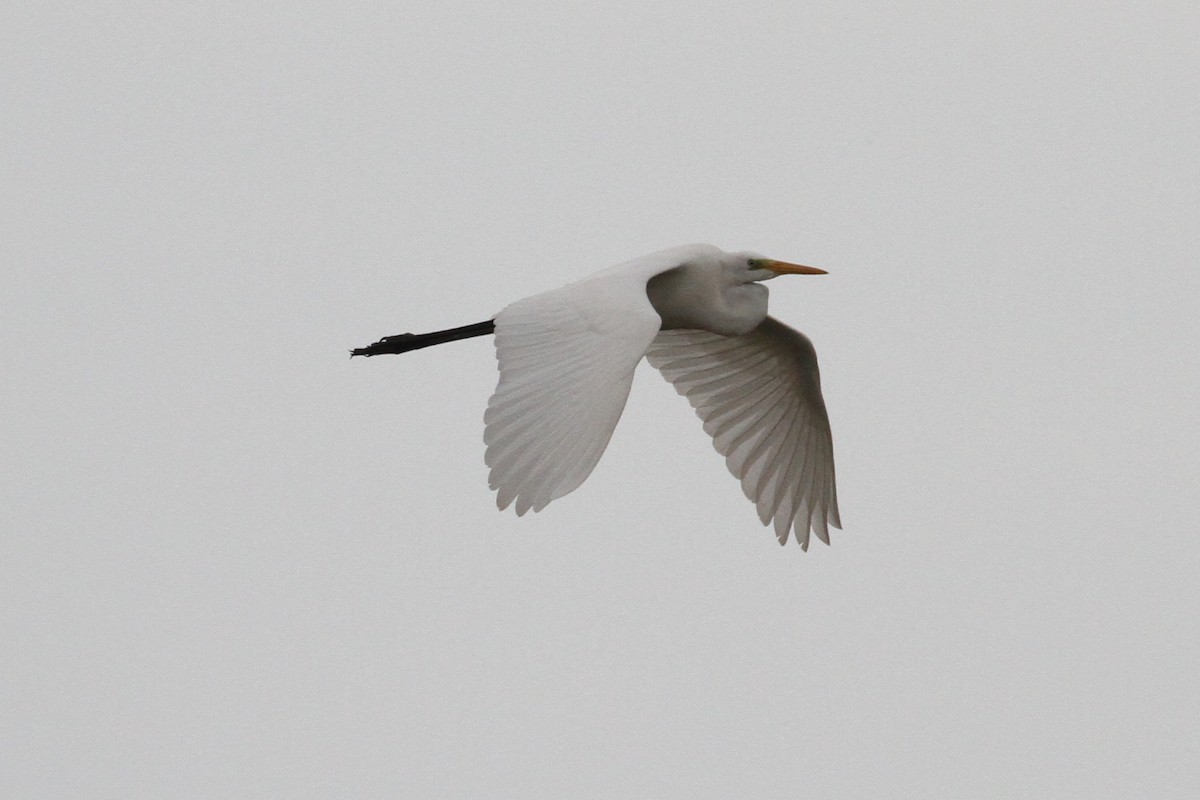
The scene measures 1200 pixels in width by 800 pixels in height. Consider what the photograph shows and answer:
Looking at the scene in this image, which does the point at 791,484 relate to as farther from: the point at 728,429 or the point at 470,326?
the point at 470,326

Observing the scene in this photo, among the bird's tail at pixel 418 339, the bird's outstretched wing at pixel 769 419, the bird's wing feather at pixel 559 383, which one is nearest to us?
the bird's wing feather at pixel 559 383

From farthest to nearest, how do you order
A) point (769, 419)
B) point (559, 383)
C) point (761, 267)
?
1. point (769, 419)
2. point (761, 267)
3. point (559, 383)

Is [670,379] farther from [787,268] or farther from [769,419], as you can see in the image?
[787,268]

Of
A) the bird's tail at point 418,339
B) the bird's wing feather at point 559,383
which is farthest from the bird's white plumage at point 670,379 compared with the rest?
the bird's tail at point 418,339

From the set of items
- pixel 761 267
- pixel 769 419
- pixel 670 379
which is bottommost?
pixel 769 419

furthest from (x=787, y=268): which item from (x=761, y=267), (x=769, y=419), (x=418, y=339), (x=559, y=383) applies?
(x=559, y=383)

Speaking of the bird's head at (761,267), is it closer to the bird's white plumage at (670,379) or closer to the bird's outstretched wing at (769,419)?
the bird's white plumage at (670,379)

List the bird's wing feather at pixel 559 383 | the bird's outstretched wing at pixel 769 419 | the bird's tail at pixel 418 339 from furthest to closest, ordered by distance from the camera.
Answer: the bird's outstretched wing at pixel 769 419
the bird's tail at pixel 418 339
the bird's wing feather at pixel 559 383

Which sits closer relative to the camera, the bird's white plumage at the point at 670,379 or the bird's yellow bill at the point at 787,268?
the bird's white plumage at the point at 670,379
